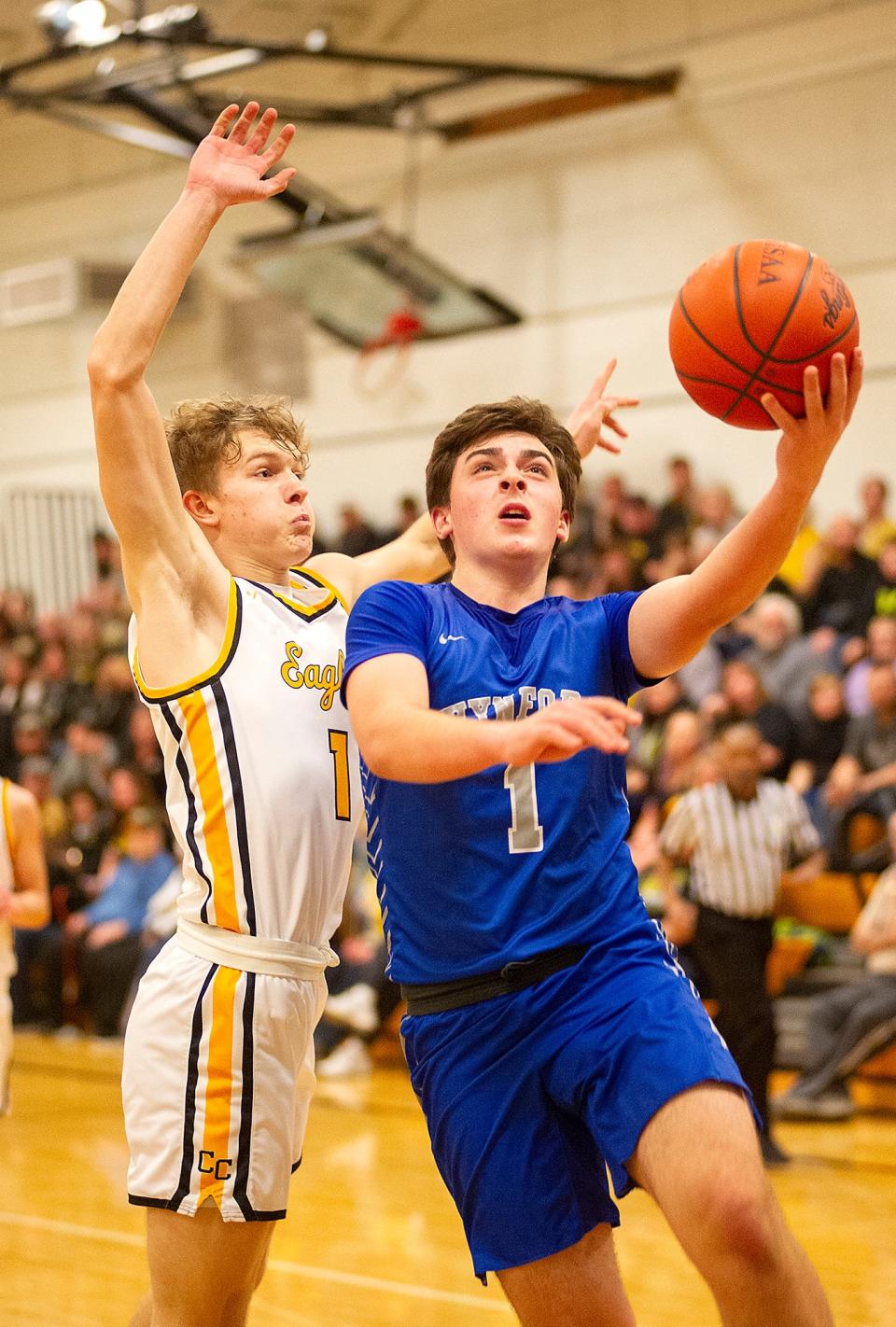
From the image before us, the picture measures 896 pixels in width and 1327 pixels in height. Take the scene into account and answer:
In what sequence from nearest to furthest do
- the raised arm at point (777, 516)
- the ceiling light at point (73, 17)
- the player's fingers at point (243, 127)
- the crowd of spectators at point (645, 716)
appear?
1. the raised arm at point (777, 516)
2. the player's fingers at point (243, 127)
3. the crowd of spectators at point (645, 716)
4. the ceiling light at point (73, 17)

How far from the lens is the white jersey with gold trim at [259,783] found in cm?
305

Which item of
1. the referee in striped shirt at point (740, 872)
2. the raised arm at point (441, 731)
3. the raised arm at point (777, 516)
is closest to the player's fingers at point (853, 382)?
the raised arm at point (777, 516)

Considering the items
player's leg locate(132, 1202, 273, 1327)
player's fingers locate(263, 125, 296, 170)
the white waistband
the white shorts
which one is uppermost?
player's fingers locate(263, 125, 296, 170)

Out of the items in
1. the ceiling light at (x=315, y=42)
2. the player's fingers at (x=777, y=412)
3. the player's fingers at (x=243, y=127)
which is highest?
the ceiling light at (x=315, y=42)

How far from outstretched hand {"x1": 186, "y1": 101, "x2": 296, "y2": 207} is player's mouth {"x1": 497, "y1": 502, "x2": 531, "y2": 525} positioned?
2.55 feet

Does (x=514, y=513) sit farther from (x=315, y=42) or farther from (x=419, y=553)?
(x=315, y=42)

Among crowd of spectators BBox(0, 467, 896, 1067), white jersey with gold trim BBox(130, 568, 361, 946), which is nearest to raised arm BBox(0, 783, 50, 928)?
white jersey with gold trim BBox(130, 568, 361, 946)

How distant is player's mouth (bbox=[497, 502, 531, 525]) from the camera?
2.95 metres

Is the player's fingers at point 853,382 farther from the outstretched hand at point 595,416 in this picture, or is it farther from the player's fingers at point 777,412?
the outstretched hand at point 595,416

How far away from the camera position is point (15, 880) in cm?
575

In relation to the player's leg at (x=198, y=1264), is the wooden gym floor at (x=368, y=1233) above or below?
below

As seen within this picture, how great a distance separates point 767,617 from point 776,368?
8.12m

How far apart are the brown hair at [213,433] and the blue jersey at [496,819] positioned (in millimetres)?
637

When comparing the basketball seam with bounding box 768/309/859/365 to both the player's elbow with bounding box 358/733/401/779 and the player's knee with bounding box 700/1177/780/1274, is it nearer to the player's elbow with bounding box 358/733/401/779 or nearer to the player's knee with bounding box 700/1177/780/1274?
the player's elbow with bounding box 358/733/401/779
